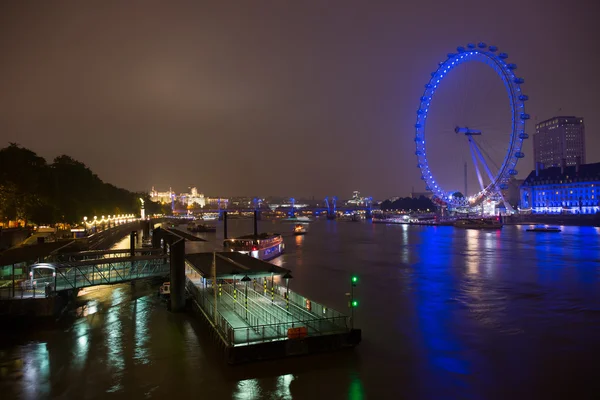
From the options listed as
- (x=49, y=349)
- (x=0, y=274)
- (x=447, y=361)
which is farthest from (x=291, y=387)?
(x=0, y=274)

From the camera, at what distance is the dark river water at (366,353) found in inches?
557

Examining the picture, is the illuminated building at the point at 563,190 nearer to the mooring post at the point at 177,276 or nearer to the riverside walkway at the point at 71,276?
the riverside walkway at the point at 71,276

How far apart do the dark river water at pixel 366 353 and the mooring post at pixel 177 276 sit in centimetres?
72

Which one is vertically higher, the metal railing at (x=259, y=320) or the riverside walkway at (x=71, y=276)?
the riverside walkway at (x=71, y=276)

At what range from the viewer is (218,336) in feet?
56.2

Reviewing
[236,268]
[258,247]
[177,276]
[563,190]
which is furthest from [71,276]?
[563,190]

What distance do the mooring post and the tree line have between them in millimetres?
35561

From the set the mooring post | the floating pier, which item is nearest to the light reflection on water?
the mooring post

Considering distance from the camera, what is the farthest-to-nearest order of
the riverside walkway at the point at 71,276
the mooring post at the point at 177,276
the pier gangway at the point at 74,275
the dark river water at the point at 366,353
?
the pier gangway at the point at 74,275
the riverside walkway at the point at 71,276
the mooring post at the point at 177,276
the dark river water at the point at 366,353

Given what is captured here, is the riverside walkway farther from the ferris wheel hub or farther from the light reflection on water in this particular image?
the ferris wheel hub

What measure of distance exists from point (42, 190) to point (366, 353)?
53.8 meters

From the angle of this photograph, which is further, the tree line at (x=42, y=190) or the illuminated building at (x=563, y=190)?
the illuminated building at (x=563, y=190)

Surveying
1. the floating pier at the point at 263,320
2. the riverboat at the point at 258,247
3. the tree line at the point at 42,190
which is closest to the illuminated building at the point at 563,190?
the riverboat at the point at 258,247

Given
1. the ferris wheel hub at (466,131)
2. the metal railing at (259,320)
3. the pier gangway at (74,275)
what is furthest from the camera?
the ferris wheel hub at (466,131)
